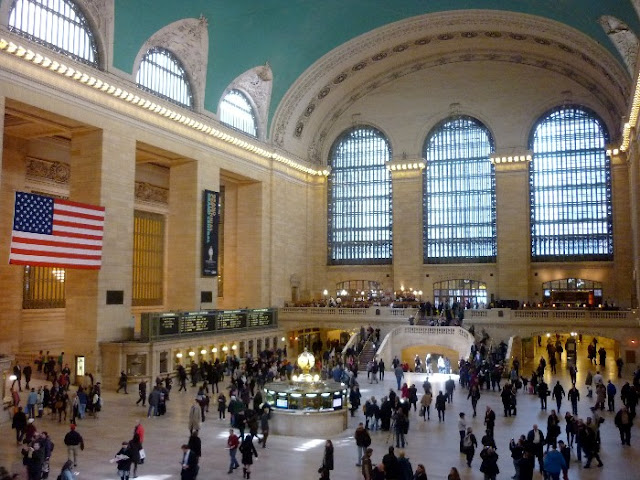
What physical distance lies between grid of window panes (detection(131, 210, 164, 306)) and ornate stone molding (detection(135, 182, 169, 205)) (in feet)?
2.46

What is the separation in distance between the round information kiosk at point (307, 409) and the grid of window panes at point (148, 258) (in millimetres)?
17693

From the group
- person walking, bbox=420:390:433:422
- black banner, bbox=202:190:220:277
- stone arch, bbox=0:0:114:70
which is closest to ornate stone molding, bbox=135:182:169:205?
black banner, bbox=202:190:220:277

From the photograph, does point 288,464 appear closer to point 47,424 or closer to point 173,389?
point 47,424

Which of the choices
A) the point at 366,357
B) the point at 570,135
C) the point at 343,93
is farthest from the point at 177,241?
the point at 570,135

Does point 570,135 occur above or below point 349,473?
above

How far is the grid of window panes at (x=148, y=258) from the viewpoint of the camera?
3222cm

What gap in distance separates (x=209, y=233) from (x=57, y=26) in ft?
36.8

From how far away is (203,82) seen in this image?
29328mm

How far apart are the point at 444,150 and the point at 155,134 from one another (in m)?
19.5

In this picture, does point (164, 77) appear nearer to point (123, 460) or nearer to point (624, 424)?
point (123, 460)

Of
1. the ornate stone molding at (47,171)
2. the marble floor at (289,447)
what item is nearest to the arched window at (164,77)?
the ornate stone molding at (47,171)

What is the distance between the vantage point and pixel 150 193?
32.9 m

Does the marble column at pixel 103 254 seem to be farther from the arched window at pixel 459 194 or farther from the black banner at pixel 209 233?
the arched window at pixel 459 194

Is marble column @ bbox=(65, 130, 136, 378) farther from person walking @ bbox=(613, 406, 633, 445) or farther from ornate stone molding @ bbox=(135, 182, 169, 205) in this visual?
person walking @ bbox=(613, 406, 633, 445)
